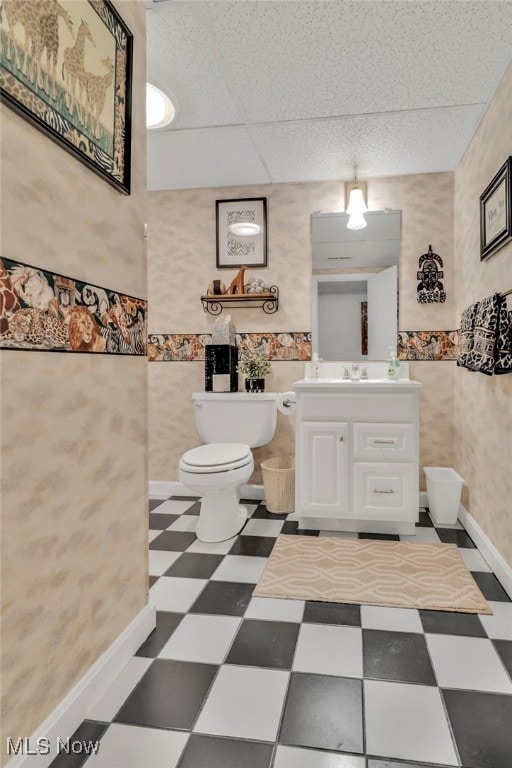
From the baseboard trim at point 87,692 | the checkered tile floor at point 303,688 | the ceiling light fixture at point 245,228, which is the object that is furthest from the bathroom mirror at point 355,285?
the baseboard trim at point 87,692

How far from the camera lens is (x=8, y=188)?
3.11ft

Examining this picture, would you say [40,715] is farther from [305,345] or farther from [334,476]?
[305,345]

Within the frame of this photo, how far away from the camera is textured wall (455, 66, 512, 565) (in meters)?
1.98

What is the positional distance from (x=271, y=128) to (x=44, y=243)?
1.80m

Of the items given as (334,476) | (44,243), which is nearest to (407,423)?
(334,476)

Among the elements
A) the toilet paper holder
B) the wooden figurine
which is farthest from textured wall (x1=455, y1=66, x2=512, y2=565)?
the wooden figurine

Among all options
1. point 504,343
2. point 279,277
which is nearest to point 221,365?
point 279,277

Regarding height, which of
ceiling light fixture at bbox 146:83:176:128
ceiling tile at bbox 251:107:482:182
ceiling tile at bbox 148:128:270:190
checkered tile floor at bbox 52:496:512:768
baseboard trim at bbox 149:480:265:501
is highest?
ceiling tile at bbox 148:128:270:190

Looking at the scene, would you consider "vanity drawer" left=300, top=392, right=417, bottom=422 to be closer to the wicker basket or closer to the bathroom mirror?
the wicker basket

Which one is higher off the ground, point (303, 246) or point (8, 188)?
point (303, 246)

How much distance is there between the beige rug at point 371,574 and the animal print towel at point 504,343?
3.09 feet

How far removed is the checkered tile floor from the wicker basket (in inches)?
36.0

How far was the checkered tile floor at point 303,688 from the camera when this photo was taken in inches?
43.8

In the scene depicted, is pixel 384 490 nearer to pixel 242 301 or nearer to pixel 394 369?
pixel 394 369
